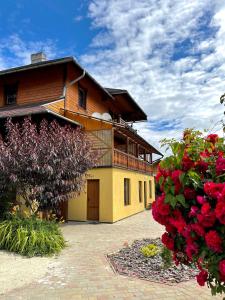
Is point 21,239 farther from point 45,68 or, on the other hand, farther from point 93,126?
point 45,68

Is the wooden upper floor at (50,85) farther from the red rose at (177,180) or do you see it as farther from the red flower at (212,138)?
the red rose at (177,180)

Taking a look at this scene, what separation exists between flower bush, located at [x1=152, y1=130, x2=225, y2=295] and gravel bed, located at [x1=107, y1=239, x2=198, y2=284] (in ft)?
9.05

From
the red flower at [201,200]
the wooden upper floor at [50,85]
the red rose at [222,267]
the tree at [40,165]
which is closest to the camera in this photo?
the red rose at [222,267]

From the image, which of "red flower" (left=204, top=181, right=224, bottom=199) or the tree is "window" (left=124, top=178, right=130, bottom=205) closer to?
the tree

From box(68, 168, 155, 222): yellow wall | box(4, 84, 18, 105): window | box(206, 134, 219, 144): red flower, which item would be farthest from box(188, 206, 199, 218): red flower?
box(4, 84, 18, 105): window

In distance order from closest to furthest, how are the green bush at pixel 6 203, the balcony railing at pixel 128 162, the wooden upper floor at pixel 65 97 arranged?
the green bush at pixel 6 203, the wooden upper floor at pixel 65 97, the balcony railing at pixel 128 162

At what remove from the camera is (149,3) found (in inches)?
311

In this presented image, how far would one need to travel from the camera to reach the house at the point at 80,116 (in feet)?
47.2

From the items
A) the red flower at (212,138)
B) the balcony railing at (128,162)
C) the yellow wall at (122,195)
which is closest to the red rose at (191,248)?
the red flower at (212,138)

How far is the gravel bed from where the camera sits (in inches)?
223

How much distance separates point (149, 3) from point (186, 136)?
6.50 m

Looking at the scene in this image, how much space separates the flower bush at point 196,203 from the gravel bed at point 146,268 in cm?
276

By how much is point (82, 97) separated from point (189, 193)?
15830 millimetres

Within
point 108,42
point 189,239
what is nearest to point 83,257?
point 189,239
